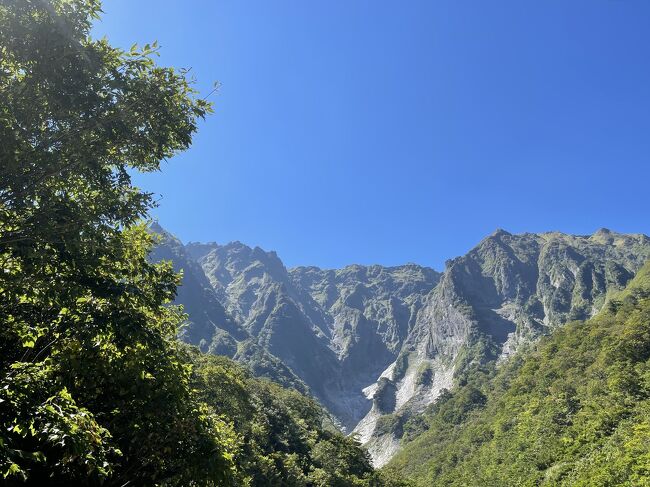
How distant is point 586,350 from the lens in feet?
299

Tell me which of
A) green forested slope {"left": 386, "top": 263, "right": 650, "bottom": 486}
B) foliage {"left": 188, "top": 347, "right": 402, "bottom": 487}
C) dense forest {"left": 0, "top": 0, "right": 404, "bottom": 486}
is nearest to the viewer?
dense forest {"left": 0, "top": 0, "right": 404, "bottom": 486}

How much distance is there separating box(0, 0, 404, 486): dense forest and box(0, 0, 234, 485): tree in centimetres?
3

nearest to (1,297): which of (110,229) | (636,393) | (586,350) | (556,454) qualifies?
(110,229)

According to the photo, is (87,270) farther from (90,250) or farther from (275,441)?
(275,441)

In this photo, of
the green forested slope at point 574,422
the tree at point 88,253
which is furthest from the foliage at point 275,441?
the green forested slope at point 574,422

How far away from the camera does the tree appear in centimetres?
960

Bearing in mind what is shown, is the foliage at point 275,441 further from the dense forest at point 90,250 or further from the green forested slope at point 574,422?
the green forested slope at point 574,422

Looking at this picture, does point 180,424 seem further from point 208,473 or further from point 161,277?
point 161,277

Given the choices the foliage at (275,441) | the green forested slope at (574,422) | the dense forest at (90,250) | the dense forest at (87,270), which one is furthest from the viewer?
the green forested slope at (574,422)

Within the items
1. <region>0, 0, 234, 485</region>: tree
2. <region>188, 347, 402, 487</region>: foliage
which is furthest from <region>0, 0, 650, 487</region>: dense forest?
<region>188, 347, 402, 487</region>: foliage

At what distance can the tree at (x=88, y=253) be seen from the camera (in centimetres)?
960

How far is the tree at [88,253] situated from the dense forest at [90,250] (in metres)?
0.03

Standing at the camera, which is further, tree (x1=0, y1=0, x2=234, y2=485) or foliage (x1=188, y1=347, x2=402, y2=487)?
foliage (x1=188, y1=347, x2=402, y2=487)

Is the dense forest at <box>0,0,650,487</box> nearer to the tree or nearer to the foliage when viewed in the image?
the tree
